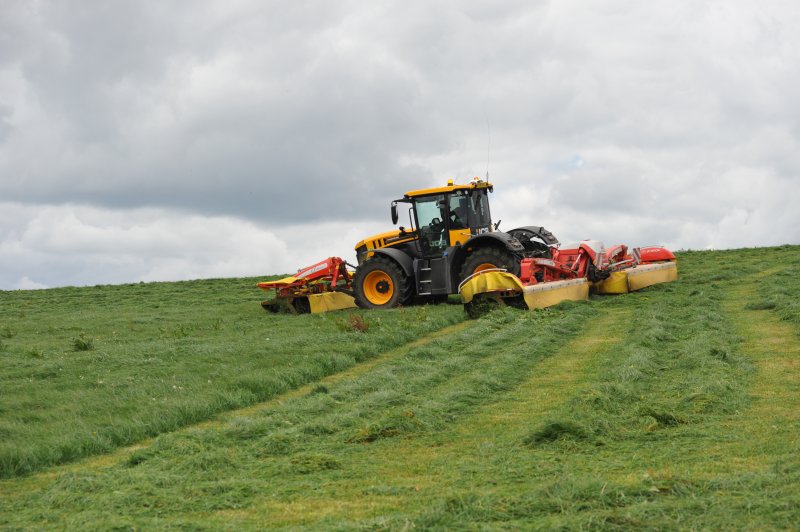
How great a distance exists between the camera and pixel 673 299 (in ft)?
60.1

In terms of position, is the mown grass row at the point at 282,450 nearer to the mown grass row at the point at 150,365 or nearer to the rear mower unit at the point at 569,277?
the mown grass row at the point at 150,365

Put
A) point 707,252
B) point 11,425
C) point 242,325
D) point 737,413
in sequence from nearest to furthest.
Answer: point 737,413, point 11,425, point 242,325, point 707,252

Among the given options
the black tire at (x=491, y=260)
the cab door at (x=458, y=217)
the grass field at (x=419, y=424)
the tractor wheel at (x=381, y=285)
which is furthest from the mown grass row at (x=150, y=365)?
the cab door at (x=458, y=217)

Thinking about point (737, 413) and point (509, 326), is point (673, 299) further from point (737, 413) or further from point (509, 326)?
point (737, 413)

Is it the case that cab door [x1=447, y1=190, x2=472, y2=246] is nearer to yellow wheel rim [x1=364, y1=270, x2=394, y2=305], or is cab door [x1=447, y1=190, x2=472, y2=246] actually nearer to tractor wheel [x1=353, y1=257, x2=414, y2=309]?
tractor wheel [x1=353, y1=257, x2=414, y2=309]

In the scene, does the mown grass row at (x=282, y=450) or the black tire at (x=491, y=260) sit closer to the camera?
the mown grass row at (x=282, y=450)

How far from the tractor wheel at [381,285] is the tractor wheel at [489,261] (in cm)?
152

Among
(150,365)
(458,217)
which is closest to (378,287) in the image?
(458,217)

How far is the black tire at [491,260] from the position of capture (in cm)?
1861

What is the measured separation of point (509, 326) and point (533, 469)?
9041 millimetres

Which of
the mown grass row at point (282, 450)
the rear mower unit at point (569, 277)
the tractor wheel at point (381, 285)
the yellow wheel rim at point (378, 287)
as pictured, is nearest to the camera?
the mown grass row at point (282, 450)

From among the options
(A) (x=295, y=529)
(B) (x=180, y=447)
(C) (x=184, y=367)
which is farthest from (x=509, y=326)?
(A) (x=295, y=529)

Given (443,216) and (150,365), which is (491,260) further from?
(150,365)

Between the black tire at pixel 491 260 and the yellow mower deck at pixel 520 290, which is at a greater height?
the black tire at pixel 491 260
